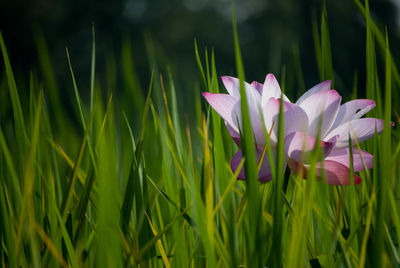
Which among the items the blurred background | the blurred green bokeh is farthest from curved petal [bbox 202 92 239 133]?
the blurred green bokeh

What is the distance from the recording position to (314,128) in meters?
0.38

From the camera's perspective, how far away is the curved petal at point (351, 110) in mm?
376

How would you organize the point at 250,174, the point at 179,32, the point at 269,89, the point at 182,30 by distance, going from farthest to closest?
the point at 182,30 < the point at 179,32 < the point at 269,89 < the point at 250,174

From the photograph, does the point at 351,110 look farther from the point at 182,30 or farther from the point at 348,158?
the point at 182,30

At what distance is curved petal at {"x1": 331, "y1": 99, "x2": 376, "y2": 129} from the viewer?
14.8 inches

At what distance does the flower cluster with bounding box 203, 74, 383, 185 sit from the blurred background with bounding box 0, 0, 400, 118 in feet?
12.9

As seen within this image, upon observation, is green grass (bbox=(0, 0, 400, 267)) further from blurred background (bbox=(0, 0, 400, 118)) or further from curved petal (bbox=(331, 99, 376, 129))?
blurred background (bbox=(0, 0, 400, 118))

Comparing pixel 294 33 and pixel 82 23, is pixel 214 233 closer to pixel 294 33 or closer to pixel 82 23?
pixel 82 23

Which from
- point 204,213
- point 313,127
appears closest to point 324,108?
point 313,127

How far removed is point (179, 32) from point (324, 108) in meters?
12.8

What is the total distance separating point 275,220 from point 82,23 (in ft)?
28.7

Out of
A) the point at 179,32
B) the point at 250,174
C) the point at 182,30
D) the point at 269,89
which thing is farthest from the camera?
the point at 182,30

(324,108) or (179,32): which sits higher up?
(179,32)

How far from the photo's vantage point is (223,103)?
1.21 ft
